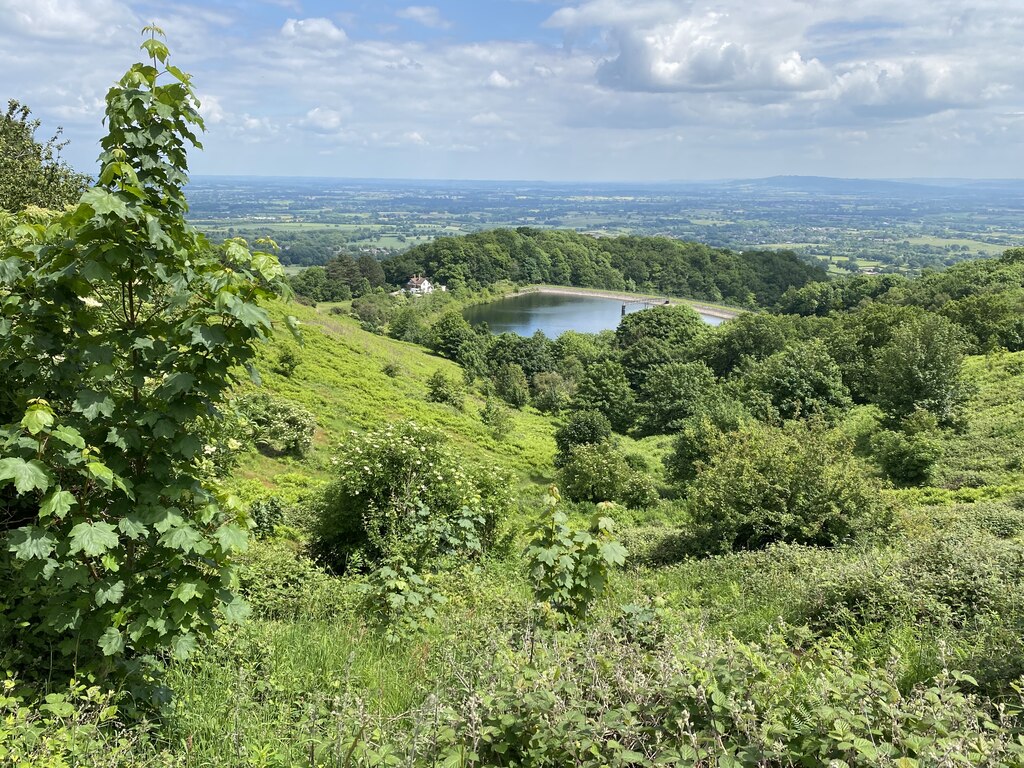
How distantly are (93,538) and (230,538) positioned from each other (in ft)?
1.98

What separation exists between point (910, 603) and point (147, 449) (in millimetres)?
6181

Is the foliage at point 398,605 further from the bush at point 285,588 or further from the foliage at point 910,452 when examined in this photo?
the foliage at point 910,452

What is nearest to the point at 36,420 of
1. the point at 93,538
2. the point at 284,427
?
the point at 93,538

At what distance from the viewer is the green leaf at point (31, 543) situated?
2.74 meters

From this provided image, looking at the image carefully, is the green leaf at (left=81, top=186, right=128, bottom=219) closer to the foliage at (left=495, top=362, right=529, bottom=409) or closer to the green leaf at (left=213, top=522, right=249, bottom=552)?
the green leaf at (left=213, top=522, right=249, bottom=552)

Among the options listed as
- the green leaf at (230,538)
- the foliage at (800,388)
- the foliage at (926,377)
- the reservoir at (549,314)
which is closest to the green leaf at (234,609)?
the green leaf at (230,538)

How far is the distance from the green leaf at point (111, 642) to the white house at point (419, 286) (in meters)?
97.0

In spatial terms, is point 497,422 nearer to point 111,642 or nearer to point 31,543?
point 111,642

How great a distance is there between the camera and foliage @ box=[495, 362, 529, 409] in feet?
159

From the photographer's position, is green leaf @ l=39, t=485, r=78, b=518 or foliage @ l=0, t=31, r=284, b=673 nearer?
green leaf @ l=39, t=485, r=78, b=518

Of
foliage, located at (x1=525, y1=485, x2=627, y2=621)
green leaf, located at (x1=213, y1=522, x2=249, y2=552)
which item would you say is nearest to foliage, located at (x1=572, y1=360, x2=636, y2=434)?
foliage, located at (x1=525, y1=485, x2=627, y2=621)

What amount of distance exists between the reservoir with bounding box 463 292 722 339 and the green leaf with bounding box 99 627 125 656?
265 feet

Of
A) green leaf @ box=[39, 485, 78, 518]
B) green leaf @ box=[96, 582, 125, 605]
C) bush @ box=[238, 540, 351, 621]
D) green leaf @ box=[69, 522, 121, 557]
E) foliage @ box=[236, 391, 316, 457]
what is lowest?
foliage @ box=[236, 391, 316, 457]

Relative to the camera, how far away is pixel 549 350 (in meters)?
62.1
